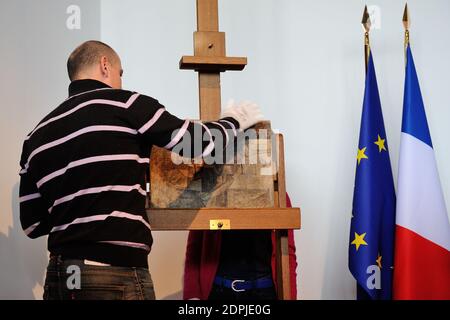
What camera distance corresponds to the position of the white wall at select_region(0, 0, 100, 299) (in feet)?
9.93

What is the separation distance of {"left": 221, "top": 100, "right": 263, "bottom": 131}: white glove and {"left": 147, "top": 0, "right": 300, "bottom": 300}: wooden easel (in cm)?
12

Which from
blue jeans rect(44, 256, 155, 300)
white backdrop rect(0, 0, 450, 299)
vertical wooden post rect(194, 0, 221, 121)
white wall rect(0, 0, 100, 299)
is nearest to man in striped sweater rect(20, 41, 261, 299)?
blue jeans rect(44, 256, 155, 300)

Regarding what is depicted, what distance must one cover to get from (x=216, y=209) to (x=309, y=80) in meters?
1.46

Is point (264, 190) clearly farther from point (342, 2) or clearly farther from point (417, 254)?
point (342, 2)

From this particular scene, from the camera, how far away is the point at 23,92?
3.08 m

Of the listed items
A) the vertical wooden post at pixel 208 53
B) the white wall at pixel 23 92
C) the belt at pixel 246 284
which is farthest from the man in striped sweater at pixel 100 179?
the white wall at pixel 23 92

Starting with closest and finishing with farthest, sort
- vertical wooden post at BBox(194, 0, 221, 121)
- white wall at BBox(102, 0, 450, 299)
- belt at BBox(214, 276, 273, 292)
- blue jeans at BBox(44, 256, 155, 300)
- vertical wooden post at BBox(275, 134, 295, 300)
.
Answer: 1. blue jeans at BBox(44, 256, 155, 300)
2. vertical wooden post at BBox(275, 134, 295, 300)
3. vertical wooden post at BBox(194, 0, 221, 121)
4. belt at BBox(214, 276, 273, 292)
5. white wall at BBox(102, 0, 450, 299)

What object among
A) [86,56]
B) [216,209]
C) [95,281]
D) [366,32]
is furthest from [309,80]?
[95,281]

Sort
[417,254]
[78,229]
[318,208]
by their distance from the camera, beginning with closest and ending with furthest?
[78,229]
[417,254]
[318,208]

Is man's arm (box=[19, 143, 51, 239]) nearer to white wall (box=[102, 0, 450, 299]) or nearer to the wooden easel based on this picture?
the wooden easel

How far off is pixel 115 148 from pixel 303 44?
1747 mm

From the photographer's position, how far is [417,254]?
9.57 ft
